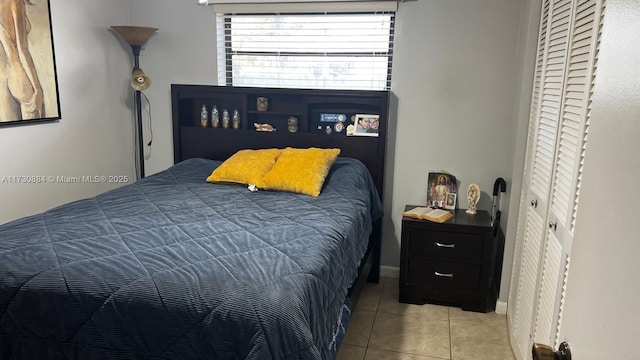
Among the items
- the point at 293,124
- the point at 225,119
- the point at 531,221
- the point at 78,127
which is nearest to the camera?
the point at 531,221

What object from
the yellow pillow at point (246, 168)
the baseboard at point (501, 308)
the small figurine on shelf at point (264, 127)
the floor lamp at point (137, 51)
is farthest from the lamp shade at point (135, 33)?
the baseboard at point (501, 308)

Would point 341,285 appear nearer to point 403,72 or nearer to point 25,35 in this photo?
point 403,72

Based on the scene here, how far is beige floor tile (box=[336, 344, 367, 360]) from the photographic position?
250cm

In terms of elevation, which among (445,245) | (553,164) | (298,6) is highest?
(298,6)

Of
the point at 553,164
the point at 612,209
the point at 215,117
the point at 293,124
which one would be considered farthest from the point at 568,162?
the point at 215,117

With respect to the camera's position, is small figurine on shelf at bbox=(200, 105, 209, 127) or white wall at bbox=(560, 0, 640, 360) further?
small figurine on shelf at bbox=(200, 105, 209, 127)

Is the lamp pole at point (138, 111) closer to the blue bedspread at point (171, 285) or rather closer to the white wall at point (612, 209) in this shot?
the blue bedspread at point (171, 285)

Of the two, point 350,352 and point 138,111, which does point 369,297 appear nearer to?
point 350,352

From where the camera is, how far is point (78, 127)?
130 inches

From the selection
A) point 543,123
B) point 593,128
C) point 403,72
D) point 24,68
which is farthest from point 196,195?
point 593,128

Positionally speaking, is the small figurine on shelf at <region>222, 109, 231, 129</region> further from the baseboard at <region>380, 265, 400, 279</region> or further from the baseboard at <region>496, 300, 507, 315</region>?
the baseboard at <region>496, 300, 507, 315</region>

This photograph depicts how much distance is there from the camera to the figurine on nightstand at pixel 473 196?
3.17 metres

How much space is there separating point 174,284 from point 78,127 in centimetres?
221

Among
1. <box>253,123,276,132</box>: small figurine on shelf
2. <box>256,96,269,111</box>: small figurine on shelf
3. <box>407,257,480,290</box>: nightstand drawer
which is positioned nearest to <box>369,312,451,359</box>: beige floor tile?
<box>407,257,480,290</box>: nightstand drawer
